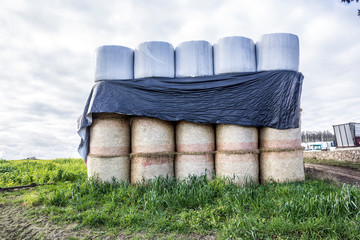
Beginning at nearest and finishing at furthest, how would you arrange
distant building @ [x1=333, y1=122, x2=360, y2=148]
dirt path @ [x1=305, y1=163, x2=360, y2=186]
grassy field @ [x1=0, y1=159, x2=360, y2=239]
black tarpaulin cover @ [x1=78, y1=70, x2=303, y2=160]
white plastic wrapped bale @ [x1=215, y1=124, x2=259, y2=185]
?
grassy field @ [x1=0, y1=159, x2=360, y2=239], white plastic wrapped bale @ [x1=215, y1=124, x2=259, y2=185], black tarpaulin cover @ [x1=78, y1=70, x2=303, y2=160], dirt path @ [x1=305, y1=163, x2=360, y2=186], distant building @ [x1=333, y1=122, x2=360, y2=148]

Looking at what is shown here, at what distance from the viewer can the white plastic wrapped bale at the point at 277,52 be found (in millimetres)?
5570

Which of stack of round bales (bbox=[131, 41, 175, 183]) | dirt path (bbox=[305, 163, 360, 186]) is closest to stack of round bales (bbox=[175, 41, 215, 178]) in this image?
stack of round bales (bbox=[131, 41, 175, 183])

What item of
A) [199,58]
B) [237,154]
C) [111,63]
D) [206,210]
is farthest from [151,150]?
[199,58]

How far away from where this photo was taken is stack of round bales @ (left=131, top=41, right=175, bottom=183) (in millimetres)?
5246

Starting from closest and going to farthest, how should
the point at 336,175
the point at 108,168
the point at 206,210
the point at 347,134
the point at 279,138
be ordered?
the point at 206,210 < the point at 108,168 < the point at 279,138 < the point at 336,175 < the point at 347,134

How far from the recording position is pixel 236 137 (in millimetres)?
5301

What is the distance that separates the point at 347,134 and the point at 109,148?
58.5ft

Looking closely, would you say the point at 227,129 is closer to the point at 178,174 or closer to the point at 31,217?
the point at 178,174

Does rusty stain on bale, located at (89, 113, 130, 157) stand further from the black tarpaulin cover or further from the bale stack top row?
the bale stack top row

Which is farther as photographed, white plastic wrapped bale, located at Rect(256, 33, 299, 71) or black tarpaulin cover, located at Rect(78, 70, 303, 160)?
white plastic wrapped bale, located at Rect(256, 33, 299, 71)

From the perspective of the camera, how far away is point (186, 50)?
18.5 ft

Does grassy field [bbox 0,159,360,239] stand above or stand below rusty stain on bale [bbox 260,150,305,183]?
below

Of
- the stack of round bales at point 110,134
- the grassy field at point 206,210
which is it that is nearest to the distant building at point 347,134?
the grassy field at point 206,210

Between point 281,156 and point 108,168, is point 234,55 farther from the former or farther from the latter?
point 108,168
